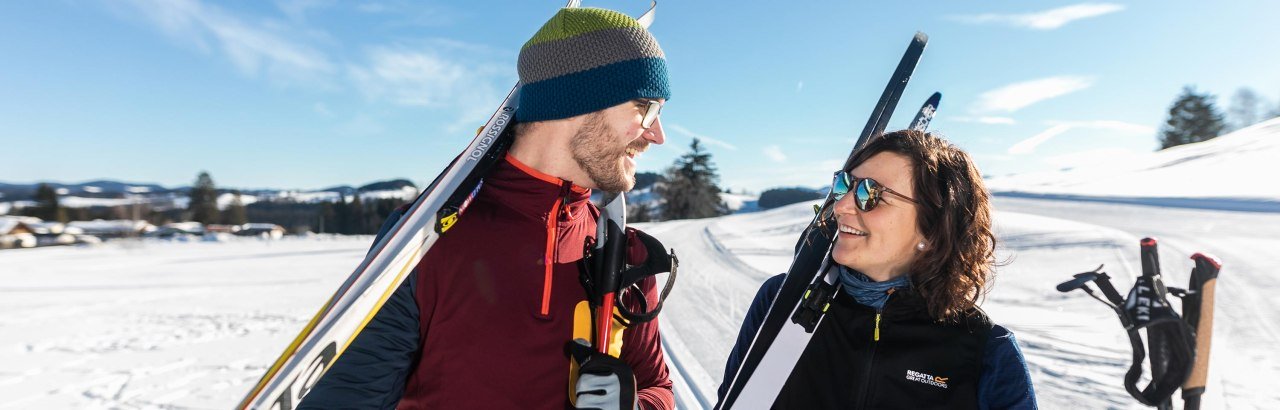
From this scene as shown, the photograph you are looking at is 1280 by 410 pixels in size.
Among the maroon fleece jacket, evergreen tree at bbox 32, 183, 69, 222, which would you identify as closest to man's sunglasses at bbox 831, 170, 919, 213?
the maroon fleece jacket

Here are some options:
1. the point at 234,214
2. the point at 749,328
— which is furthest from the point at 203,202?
the point at 749,328

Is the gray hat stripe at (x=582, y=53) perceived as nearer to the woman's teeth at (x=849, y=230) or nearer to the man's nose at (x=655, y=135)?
the man's nose at (x=655, y=135)

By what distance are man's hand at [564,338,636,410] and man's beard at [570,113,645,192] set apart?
486mm

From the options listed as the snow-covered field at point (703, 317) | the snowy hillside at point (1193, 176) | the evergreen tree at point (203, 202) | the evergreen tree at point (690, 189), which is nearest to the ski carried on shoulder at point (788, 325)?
the snow-covered field at point (703, 317)

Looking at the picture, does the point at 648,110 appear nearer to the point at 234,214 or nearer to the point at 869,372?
the point at 869,372

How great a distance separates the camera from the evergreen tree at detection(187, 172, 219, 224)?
67.4 metres

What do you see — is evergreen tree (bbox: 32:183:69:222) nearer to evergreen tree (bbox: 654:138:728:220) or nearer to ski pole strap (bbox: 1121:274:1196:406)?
evergreen tree (bbox: 654:138:728:220)

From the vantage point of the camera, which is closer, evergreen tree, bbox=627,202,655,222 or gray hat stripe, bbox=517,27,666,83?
gray hat stripe, bbox=517,27,666,83

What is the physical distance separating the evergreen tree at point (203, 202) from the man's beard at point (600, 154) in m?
82.6

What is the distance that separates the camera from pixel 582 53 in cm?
178

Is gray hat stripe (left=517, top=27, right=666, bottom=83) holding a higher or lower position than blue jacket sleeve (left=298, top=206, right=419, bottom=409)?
higher

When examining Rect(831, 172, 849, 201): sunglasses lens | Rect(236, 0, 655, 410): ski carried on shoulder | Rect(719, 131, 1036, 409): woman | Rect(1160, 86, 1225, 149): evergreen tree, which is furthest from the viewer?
Rect(1160, 86, 1225, 149): evergreen tree

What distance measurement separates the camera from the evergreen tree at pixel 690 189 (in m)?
45.3

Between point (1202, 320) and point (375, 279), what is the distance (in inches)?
210
